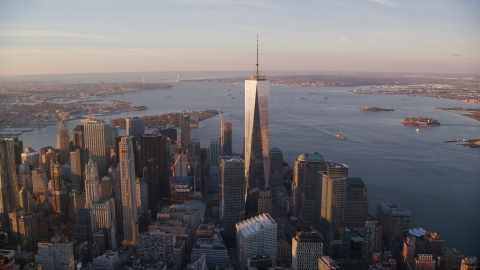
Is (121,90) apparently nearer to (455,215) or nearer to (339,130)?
(339,130)

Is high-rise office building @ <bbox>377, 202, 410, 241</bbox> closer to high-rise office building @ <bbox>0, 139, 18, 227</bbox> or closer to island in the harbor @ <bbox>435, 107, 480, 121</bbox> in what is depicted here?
island in the harbor @ <bbox>435, 107, 480, 121</bbox>

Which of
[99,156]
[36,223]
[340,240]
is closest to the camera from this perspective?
[340,240]

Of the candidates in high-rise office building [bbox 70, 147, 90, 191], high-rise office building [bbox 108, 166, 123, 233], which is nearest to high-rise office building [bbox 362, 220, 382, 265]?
high-rise office building [bbox 108, 166, 123, 233]

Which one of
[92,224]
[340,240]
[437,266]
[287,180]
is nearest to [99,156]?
[92,224]

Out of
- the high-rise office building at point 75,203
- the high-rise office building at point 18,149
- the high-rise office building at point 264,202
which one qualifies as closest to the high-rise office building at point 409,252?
the high-rise office building at point 264,202

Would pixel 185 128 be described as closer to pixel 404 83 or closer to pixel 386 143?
pixel 386 143

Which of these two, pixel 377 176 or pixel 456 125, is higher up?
pixel 456 125

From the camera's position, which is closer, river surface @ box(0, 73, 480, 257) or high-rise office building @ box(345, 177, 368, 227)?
high-rise office building @ box(345, 177, 368, 227)

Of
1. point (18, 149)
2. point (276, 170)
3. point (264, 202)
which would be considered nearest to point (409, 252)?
point (264, 202)
